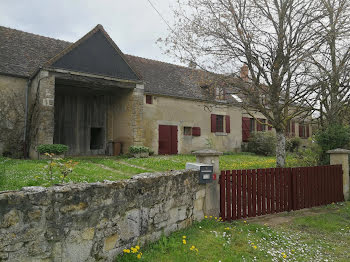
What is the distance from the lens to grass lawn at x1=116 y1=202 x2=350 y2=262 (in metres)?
3.63

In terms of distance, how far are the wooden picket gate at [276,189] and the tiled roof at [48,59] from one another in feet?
19.5

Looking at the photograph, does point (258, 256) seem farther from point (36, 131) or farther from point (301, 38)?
point (36, 131)

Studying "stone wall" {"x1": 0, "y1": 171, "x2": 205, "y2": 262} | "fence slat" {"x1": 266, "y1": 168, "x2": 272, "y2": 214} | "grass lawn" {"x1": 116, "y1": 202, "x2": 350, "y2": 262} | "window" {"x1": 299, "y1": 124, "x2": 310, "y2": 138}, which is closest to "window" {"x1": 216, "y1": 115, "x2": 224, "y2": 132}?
"window" {"x1": 299, "y1": 124, "x2": 310, "y2": 138}

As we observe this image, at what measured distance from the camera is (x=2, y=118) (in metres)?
12.5

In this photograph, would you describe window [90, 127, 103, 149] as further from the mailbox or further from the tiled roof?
the mailbox

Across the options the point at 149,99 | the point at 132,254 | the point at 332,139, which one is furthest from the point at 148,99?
the point at 132,254

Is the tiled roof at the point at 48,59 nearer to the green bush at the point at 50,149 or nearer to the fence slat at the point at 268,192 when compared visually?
the green bush at the point at 50,149

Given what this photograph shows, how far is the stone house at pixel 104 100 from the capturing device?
12.2 metres

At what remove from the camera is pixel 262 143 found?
Result: 18.8 meters

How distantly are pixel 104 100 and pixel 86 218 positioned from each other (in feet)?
47.3

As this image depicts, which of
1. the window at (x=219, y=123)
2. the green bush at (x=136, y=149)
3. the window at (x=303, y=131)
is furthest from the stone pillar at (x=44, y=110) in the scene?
the window at (x=303, y=131)

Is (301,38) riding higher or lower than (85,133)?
higher

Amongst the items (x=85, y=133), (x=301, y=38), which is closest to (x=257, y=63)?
(x=301, y=38)

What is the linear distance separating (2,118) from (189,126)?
1079cm
